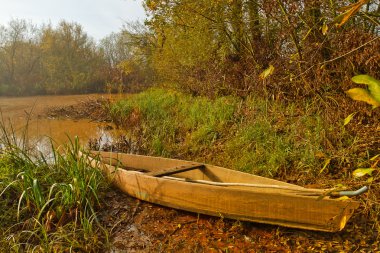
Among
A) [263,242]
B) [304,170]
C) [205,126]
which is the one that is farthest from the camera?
[205,126]

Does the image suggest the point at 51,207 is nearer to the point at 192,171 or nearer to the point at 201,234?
the point at 201,234

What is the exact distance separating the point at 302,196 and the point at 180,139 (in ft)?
13.4

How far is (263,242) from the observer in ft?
10.8

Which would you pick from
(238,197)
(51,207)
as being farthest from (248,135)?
(51,207)

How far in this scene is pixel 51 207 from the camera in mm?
3592

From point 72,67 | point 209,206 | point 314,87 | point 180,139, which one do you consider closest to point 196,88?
point 180,139

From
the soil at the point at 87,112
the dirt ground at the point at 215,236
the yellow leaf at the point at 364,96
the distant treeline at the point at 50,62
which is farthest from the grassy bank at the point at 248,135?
the distant treeline at the point at 50,62

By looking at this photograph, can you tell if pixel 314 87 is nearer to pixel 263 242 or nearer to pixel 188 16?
pixel 263 242

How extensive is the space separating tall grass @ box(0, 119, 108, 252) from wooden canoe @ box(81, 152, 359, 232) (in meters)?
0.52

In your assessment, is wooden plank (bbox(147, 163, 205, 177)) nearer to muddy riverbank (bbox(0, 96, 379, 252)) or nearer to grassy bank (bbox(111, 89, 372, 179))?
muddy riverbank (bbox(0, 96, 379, 252))

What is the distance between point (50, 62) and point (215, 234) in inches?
948

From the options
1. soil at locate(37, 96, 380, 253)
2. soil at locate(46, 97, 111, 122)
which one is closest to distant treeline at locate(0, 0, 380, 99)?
soil at locate(37, 96, 380, 253)

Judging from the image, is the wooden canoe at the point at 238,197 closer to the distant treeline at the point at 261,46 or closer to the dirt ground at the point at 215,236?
the dirt ground at the point at 215,236

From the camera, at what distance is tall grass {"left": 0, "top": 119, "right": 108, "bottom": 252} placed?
3205 millimetres
